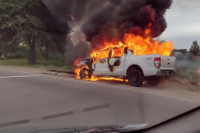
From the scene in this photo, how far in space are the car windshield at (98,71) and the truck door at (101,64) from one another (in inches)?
1.9

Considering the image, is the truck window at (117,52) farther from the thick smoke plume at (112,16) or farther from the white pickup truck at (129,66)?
the thick smoke plume at (112,16)

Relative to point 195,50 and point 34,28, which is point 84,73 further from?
point 34,28

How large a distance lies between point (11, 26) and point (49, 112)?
60.9 feet

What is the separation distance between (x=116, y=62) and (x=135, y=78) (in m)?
1.29

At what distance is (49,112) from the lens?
5984 mm

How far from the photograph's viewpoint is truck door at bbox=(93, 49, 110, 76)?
1197 cm

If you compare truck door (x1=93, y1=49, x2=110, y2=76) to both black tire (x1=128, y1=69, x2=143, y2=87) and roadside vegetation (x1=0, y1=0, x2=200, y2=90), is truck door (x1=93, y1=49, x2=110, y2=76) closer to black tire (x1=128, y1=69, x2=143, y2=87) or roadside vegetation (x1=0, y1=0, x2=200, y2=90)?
black tire (x1=128, y1=69, x2=143, y2=87)

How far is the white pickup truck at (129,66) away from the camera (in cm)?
1016

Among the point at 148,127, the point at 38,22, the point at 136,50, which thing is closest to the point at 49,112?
the point at 148,127

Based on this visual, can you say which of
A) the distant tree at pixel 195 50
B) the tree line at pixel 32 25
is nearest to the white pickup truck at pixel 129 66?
the distant tree at pixel 195 50

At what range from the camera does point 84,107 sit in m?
6.58

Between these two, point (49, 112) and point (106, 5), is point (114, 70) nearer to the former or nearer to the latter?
point (49, 112)

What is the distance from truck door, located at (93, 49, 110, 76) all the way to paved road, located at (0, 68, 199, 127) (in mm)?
2986

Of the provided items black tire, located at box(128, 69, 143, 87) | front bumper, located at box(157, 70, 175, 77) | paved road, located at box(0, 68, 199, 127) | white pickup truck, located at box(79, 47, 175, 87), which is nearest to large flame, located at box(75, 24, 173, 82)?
white pickup truck, located at box(79, 47, 175, 87)
